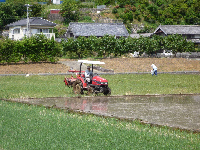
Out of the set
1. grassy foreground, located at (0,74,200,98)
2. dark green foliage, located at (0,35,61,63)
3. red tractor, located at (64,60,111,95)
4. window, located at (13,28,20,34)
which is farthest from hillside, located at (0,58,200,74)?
window, located at (13,28,20,34)

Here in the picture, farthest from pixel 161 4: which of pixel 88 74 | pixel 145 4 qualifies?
pixel 88 74

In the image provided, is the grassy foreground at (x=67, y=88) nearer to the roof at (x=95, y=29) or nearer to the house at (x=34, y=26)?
the house at (x=34, y=26)

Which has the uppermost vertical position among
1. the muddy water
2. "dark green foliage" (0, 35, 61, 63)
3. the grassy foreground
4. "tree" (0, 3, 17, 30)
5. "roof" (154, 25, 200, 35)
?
"tree" (0, 3, 17, 30)

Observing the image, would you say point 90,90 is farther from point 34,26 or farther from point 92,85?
point 34,26

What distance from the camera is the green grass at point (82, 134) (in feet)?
25.7

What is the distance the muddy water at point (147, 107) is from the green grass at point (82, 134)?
1.22 m

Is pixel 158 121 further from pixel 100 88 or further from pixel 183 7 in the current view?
→ pixel 183 7

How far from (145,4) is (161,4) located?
5327mm

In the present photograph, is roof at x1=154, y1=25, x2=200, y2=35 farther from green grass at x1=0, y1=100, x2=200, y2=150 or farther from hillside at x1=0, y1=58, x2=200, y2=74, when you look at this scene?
green grass at x1=0, y1=100, x2=200, y2=150

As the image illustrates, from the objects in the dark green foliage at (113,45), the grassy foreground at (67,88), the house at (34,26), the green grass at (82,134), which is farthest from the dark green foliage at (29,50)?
the green grass at (82,134)

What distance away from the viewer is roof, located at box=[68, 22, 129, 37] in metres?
62.5

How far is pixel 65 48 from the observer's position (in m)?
48.8

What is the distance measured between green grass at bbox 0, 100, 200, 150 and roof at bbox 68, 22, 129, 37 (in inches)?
2042

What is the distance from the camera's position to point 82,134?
8805 millimetres
